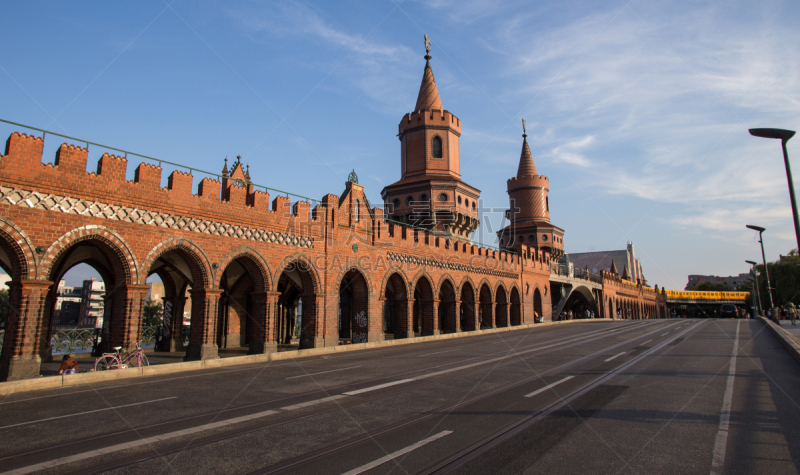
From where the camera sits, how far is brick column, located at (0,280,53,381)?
12.6m

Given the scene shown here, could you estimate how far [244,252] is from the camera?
62.5 feet

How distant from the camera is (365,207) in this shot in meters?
25.8

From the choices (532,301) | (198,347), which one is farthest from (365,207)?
(532,301)

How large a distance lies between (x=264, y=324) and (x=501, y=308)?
24.7 metres

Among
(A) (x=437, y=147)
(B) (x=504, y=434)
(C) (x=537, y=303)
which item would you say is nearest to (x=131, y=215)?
(B) (x=504, y=434)

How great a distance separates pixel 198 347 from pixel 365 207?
12.0 metres

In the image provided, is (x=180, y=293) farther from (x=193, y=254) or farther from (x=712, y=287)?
(x=712, y=287)

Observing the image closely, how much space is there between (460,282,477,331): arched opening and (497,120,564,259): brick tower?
73.0ft

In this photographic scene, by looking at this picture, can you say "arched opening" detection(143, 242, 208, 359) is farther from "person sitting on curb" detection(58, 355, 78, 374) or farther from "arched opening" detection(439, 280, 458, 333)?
"arched opening" detection(439, 280, 458, 333)

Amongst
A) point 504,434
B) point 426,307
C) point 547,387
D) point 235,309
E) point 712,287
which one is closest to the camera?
point 504,434

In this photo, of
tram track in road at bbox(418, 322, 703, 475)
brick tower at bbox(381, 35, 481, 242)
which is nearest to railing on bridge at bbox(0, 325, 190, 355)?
tram track in road at bbox(418, 322, 703, 475)

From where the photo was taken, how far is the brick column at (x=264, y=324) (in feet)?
62.7

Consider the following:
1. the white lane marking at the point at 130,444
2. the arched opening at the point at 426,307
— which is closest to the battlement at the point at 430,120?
the arched opening at the point at 426,307

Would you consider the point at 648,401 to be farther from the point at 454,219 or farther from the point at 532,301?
the point at 532,301
